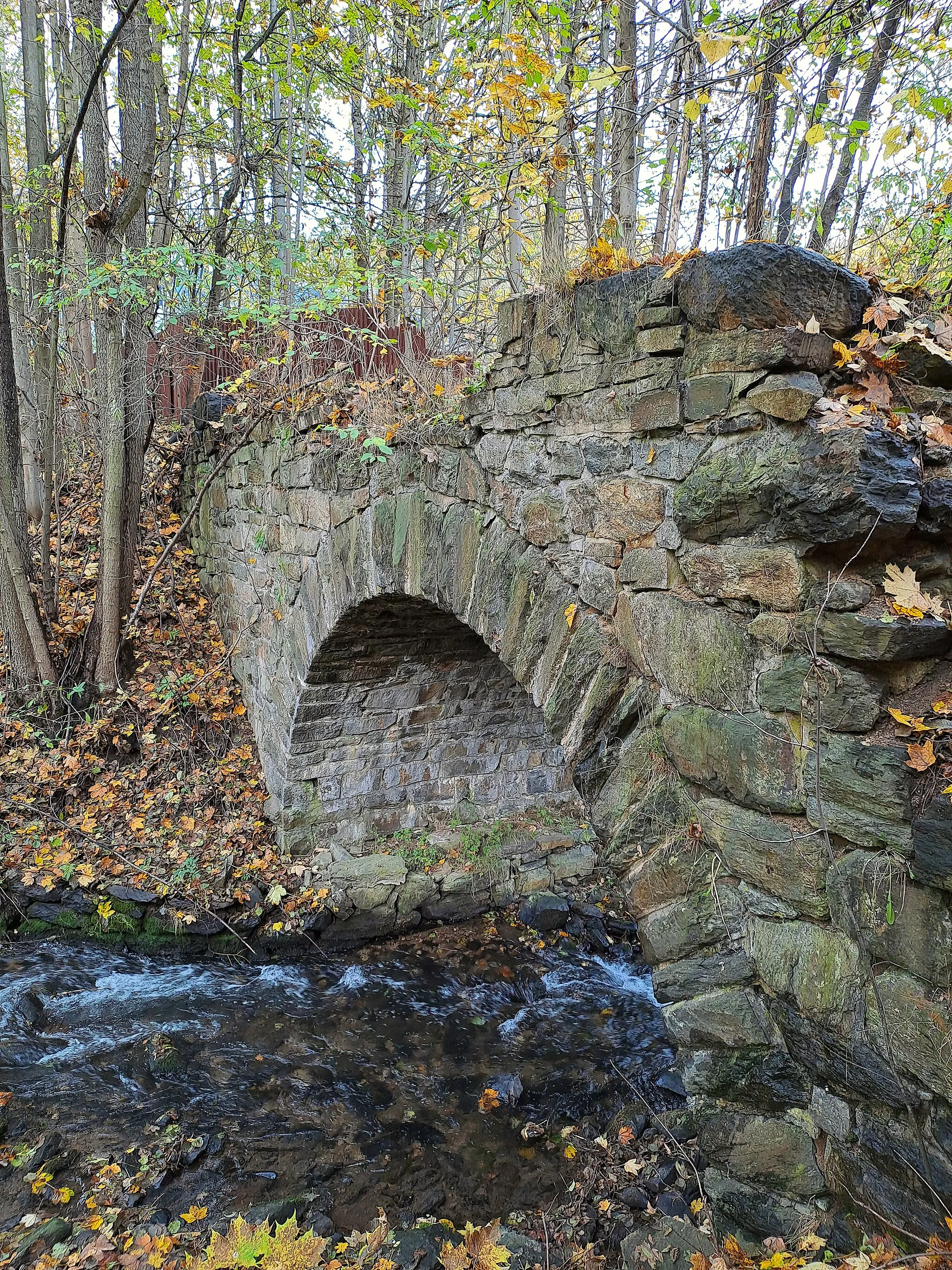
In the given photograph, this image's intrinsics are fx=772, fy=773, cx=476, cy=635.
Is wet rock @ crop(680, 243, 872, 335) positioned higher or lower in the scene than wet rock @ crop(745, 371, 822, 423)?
higher

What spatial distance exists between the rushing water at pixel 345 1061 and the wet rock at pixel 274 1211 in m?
0.09

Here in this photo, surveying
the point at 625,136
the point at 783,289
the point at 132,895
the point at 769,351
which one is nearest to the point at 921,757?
the point at 769,351

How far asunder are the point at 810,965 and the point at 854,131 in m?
2.86

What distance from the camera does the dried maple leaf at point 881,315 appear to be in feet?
6.35

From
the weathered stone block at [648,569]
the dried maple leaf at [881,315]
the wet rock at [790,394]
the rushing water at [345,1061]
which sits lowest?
the rushing water at [345,1061]

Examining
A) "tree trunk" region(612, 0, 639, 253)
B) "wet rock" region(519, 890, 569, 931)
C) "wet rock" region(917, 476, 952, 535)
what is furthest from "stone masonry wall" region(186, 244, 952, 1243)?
"wet rock" region(519, 890, 569, 931)

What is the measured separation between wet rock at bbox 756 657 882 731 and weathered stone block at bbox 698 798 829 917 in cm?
29

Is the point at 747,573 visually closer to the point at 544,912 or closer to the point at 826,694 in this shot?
the point at 826,694

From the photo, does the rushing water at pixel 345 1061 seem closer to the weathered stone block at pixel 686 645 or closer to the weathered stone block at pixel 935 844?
the weathered stone block at pixel 686 645

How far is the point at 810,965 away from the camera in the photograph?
1912 mm

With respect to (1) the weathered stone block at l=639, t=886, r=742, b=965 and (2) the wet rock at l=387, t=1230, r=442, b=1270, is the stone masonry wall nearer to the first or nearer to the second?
(1) the weathered stone block at l=639, t=886, r=742, b=965

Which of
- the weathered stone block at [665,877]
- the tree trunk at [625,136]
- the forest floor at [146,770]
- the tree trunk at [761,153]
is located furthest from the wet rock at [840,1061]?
the forest floor at [146,770]

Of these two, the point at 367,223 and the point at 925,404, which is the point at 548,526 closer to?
the point at 925,404

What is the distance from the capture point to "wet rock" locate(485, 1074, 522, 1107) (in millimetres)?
4031
